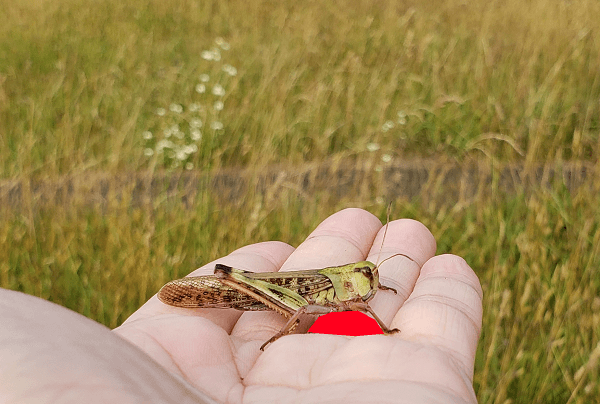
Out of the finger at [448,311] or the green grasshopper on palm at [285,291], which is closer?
the finger at [448,311]

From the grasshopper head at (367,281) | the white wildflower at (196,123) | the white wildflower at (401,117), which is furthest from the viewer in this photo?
the white wildflower at (401,117)

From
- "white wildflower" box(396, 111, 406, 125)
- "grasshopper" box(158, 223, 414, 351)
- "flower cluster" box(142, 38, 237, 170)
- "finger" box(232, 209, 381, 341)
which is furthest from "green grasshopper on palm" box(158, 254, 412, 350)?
"white wildflower" box(396, 111, 406, 125)

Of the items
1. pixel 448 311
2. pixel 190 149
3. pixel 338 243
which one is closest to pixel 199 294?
pixel 338 243

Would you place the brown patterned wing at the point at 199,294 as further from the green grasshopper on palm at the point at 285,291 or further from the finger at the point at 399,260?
the finger at the point at 399,260

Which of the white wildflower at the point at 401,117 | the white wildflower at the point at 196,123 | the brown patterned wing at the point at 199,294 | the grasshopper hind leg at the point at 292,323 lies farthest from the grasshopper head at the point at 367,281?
the white wildflower at the point at 196,123

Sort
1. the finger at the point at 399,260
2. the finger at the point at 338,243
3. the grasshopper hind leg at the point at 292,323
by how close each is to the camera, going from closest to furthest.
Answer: the grasshopper hind leg at the point at 292,323
the finger at the point at 399,260
the finger at the point at 338,243

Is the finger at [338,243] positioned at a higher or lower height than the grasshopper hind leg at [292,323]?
higher
